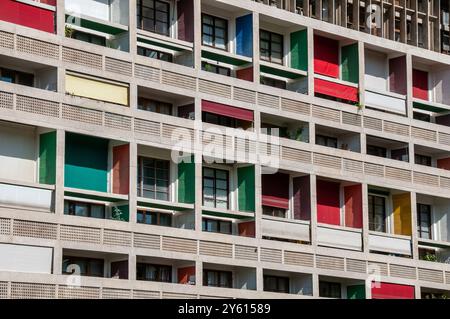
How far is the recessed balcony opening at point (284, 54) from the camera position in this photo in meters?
46.7

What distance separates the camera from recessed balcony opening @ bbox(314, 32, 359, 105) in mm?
48309

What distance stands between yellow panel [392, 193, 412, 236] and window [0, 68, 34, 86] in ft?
56.9

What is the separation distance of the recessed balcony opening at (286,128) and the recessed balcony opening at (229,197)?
2.32 meters

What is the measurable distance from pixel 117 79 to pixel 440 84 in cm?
1770

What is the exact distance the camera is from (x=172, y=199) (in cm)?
4244

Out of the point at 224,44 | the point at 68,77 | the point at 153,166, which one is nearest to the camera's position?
the point at 68,77

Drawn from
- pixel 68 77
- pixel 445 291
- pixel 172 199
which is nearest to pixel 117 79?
pixel 68 77

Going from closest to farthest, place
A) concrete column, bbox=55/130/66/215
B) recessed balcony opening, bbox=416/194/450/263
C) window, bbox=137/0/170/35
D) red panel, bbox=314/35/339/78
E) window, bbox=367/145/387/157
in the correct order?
concrete column, bbox=55/130/66/215
window, bbox=137/0/170/35
red panel, bbox=314/35/339/78
window, bbox=367/145/387/157
recessed balcony opening, bbox=416/194/450/263

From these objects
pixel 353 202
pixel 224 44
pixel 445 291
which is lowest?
pixel 445 291

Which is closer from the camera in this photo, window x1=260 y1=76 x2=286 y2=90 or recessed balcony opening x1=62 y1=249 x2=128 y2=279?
recessed balcony opening x1=62 y1=249 x2=128 y2=279

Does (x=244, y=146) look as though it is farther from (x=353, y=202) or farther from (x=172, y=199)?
(x=353, y=202)

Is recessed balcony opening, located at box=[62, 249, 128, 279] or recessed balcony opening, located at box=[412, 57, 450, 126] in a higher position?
recessed balcony opening, located at box=[412, 57, 450, 126]

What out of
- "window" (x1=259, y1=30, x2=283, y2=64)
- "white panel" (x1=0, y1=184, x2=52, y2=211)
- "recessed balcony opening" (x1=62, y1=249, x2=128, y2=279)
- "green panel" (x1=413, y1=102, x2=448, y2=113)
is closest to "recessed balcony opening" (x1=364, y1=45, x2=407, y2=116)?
"green panel" (x1=413, y1=102, x2=448, y2=113)

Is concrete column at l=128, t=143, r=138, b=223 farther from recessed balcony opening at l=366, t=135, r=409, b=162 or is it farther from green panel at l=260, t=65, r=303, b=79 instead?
recessed balcony opening at l=366, t=135, r=409, b=162
